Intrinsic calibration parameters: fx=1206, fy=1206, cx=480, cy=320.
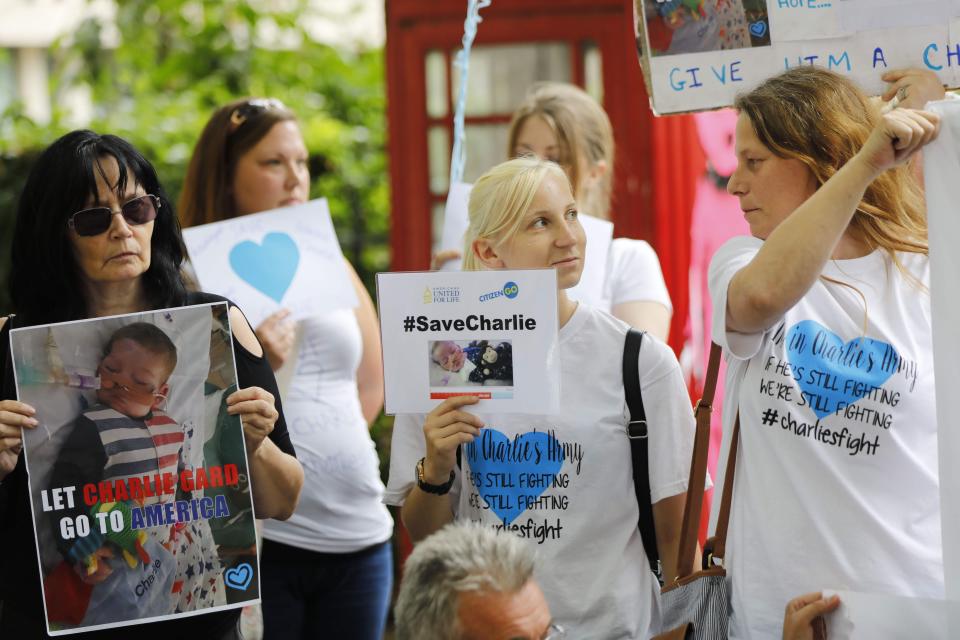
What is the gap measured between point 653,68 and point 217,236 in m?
1.47

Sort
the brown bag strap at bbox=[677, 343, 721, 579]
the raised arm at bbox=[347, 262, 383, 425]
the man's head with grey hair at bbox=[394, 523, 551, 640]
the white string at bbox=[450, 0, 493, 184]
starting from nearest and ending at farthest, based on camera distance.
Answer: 1. the man's head with grey hair at bbox=[394, 523, 551, 640]
2. the brown bag strap at bbox=[677, 343, 721, 579]
3. the white string at bbox=[450, 0, 493, 184]
4. the raised arm at bbox=[347, 262, 383, 425]

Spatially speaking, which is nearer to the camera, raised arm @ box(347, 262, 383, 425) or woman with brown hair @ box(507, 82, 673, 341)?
woman with brown hair @ box(507, 82, 673, 341)

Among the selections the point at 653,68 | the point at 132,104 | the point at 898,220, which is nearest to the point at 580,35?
the point at 653,68

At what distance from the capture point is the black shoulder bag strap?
98.3 inches

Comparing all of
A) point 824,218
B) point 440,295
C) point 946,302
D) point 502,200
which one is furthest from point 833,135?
point 440,295

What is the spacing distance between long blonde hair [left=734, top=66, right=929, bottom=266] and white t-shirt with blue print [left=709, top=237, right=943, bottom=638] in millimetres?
99

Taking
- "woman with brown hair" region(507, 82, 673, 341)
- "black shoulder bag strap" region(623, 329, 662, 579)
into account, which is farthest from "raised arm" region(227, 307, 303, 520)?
"woman with brown hair" region(507, 82, 673, 341)

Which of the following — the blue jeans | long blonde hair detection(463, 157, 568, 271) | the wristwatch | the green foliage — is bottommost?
the blue jeans

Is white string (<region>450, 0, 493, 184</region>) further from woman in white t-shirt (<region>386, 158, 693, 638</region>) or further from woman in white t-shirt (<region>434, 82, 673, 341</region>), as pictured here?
woman in white t-shirt (<region>386, 158, 693, 638</region>)

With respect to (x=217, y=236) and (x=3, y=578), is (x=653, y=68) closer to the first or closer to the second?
(x=217, y=236)

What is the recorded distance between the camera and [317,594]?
11.3ft

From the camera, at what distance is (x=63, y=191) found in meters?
2.53

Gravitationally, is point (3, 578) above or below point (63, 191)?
below

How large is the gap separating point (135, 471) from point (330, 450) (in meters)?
1.08
